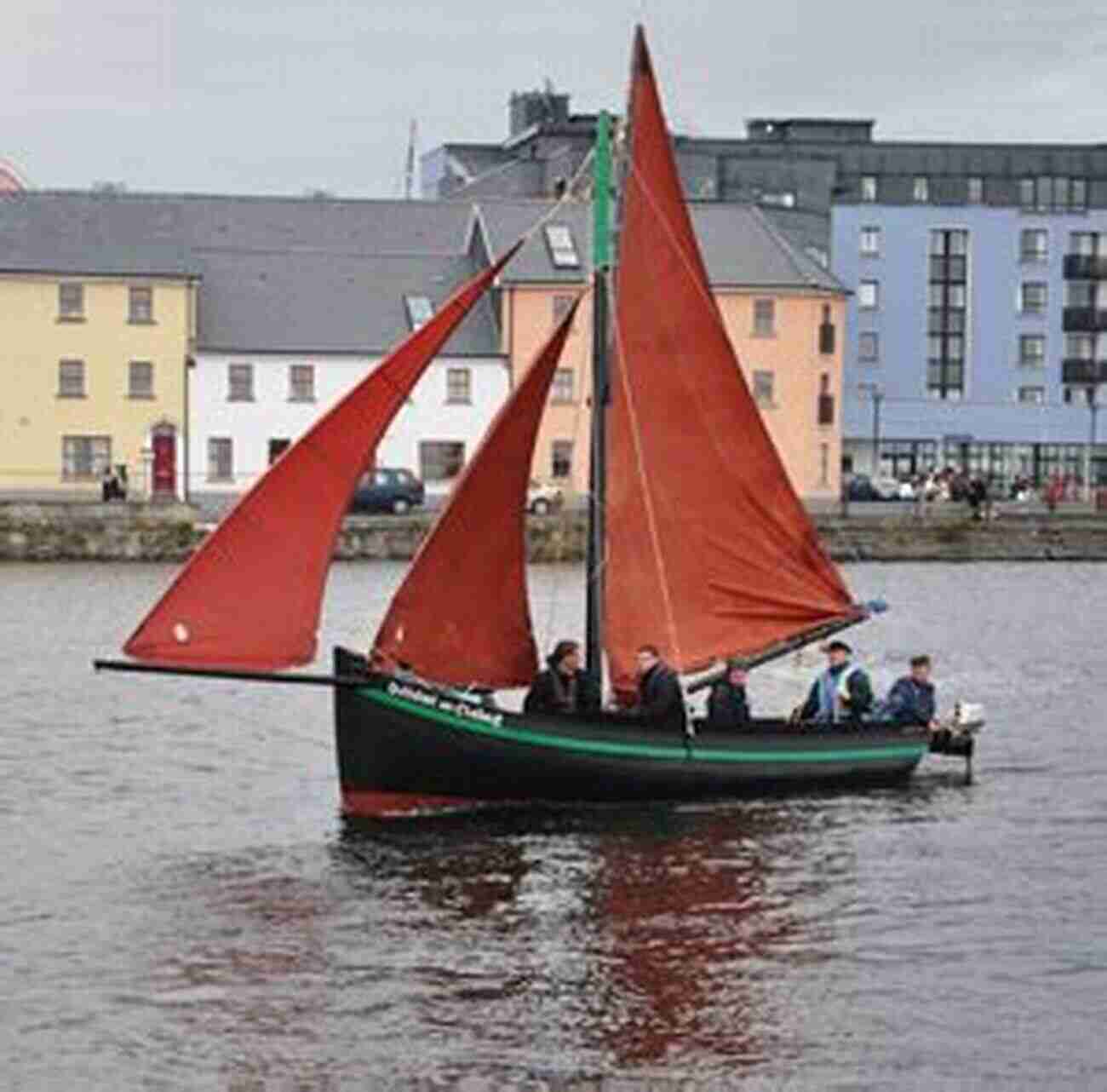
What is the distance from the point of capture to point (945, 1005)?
27.5 metres

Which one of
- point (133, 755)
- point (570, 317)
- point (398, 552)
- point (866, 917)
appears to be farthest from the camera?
point (398, 552)

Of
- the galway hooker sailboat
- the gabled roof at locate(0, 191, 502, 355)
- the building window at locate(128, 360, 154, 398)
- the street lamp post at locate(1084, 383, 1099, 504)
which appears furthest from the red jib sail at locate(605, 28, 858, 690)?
the street lamp post at locate(1084, 383, 1099, 504)

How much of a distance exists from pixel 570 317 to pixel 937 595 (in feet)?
173

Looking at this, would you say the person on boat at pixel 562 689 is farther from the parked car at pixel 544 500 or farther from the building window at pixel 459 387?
the building window at pixel 459 387

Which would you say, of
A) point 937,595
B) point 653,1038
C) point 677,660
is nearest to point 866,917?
point 653,1038

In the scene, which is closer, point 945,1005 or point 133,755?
point 945,1005

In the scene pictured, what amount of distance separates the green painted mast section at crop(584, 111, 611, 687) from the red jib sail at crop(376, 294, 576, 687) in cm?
117

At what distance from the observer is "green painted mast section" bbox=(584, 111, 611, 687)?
131 ft

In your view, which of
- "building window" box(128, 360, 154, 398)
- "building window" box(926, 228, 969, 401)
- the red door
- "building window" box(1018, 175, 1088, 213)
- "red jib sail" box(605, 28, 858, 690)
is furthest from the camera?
"building window" box(1018, 175, 1088, 213)

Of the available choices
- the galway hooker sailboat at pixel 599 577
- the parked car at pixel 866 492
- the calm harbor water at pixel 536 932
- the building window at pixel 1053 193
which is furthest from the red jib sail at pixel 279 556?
the building window at pixel 1053 193

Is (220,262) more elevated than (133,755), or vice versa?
(220,262)

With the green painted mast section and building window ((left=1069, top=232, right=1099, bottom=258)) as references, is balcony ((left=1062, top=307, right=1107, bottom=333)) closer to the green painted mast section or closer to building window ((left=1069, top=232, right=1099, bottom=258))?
building window ((left=1069, top=232, right=1099, bottom=258))

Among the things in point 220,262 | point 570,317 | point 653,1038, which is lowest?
point 653,1038

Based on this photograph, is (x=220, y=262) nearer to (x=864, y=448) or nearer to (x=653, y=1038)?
(x=864, y=448)
